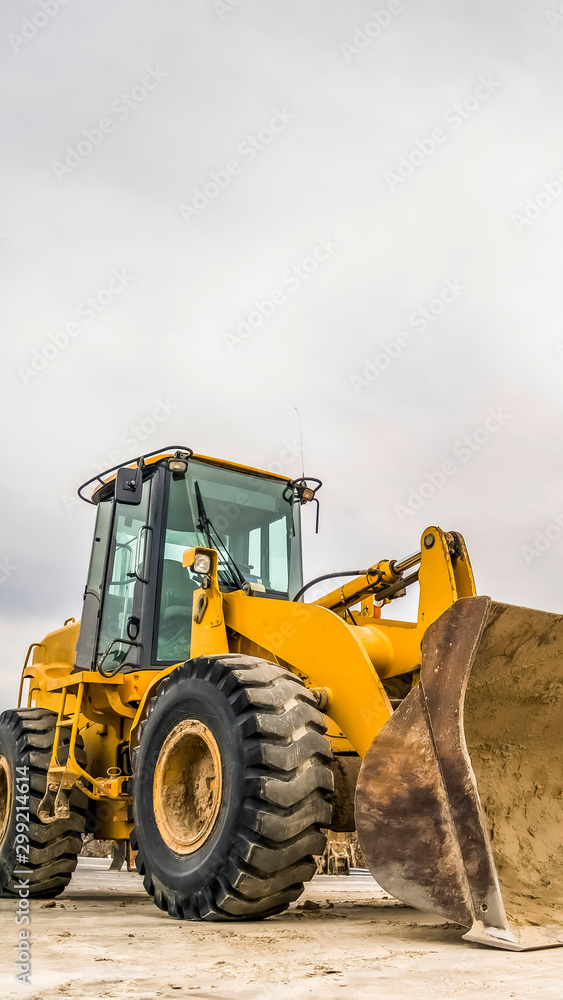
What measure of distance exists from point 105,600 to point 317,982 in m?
4.57

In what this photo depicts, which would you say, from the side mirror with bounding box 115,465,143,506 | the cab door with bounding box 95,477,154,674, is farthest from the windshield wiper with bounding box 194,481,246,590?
the side mirror with bounding box 115,465,143,506

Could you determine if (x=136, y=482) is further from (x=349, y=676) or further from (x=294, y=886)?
(x=294, y=886)

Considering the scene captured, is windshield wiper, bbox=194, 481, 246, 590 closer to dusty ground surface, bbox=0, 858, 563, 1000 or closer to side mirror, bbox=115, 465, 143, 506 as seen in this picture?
side mirror, bbox=115, 465, 143, 506

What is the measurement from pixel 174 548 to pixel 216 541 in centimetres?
31

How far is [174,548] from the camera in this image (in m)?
6.23

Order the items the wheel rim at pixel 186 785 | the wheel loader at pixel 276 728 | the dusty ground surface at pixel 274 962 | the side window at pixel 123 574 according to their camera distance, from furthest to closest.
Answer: the side window at pixel 123 574
the wheel rim at pixel 186 785
the wheel loader at pixel 276 728
the dusty ground surface at pixel 274 962

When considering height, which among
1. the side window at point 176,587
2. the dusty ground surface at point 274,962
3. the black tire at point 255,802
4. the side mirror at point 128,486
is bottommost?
the dusty ground surface at point 274,962

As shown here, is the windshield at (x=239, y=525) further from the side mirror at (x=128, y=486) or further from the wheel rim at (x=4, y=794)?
the wheel rim at (x=4, y=794)

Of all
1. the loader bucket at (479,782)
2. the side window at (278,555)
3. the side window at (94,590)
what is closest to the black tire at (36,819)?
the side window at (94,590)

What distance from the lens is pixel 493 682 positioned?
401 centimetres

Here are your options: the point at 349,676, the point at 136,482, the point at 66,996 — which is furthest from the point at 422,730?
the point at 136,482

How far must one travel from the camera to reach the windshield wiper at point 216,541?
609cm

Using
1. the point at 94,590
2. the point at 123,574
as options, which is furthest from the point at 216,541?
the point at 94,590

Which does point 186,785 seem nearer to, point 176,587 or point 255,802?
point 255,802
